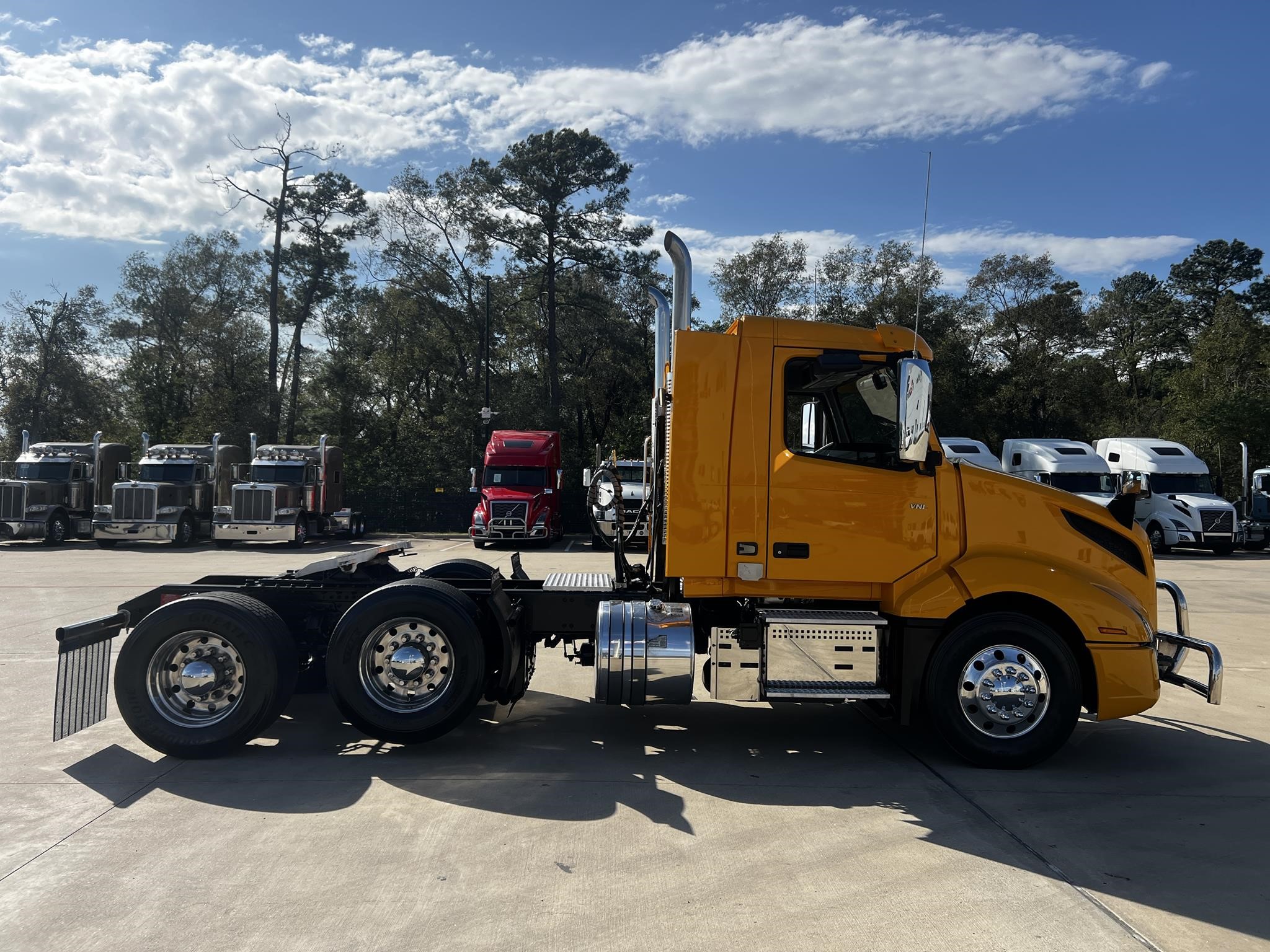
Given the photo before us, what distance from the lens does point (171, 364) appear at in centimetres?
4334

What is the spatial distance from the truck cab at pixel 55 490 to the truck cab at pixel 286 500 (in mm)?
3953

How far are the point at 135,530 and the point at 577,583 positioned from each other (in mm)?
22747

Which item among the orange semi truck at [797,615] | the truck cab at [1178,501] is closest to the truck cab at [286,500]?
the orange semi truck at [797,615]

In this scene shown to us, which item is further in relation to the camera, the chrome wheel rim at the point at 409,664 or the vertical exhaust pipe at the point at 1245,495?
the vertical exhaust pipe at the point at 1245,495

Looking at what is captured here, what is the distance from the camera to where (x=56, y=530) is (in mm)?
25938

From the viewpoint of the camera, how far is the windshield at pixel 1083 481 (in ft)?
85.1

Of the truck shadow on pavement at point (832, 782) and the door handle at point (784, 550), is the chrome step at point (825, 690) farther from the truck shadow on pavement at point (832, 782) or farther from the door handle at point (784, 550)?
the door handle at point (784, 550)

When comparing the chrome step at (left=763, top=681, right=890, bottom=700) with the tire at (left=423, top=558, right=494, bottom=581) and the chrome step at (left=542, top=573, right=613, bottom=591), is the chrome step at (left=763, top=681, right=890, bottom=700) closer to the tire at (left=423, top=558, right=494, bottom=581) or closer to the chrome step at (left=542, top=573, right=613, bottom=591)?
the chrome step at (left=542, top=573, right=613, bottom=591)

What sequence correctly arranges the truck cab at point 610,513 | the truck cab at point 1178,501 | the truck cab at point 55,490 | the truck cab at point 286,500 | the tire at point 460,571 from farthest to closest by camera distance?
1. the truck cab at point 55,490
2. the truck cab at point 1178,501
3. the truck cab at point 286,500
4. the tire at point 460,571
5. the truck cab at point 610,513

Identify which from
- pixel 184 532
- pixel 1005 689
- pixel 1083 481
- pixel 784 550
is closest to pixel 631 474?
pixel 184 532

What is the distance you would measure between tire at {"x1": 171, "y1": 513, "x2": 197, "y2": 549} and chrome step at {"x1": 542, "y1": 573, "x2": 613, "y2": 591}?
862 inches

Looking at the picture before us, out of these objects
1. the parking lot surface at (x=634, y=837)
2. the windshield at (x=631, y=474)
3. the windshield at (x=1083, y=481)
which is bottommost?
the parking lot surface at (x=634, y=837)

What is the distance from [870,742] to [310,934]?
4.16 metres

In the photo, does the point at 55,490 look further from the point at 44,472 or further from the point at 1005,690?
the point at 1005,690
